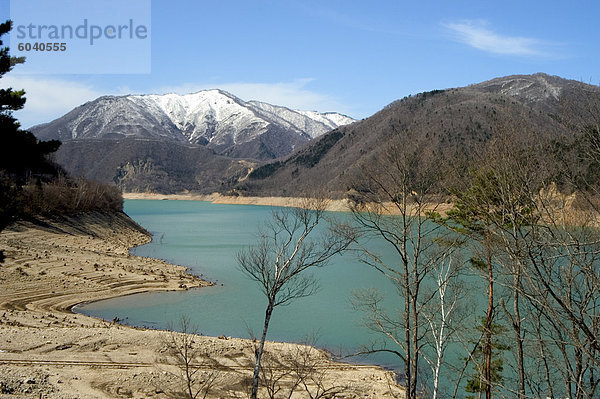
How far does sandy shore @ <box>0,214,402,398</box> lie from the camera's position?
8.45 m

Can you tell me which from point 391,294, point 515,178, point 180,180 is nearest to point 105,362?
point 515,178

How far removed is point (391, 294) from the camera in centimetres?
1889

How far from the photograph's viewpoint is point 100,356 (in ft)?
34.2

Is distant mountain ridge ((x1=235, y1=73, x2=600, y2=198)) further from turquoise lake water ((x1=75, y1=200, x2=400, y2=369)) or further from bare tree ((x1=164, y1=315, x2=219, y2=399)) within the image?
bare tree ((x1=164, y1=315, x2=219, y2=399))

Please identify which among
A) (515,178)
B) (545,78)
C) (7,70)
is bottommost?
(515,178)

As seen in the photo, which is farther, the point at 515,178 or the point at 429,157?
the point at 429,157

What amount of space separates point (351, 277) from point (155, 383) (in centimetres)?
1519

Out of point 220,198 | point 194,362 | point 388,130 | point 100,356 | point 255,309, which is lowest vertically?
point 255,309

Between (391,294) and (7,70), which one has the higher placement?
(7,70)

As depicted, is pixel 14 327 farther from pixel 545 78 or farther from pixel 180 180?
pixel 545 78

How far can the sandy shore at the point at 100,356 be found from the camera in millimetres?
8445

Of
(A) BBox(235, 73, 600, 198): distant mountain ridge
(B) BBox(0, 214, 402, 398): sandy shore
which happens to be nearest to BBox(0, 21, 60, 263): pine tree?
(B) BBox(0, 214, 402, 398): sandy shore

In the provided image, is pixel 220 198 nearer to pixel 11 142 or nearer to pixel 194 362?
pixel 194 362

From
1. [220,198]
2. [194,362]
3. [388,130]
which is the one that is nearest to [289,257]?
[194,362]
